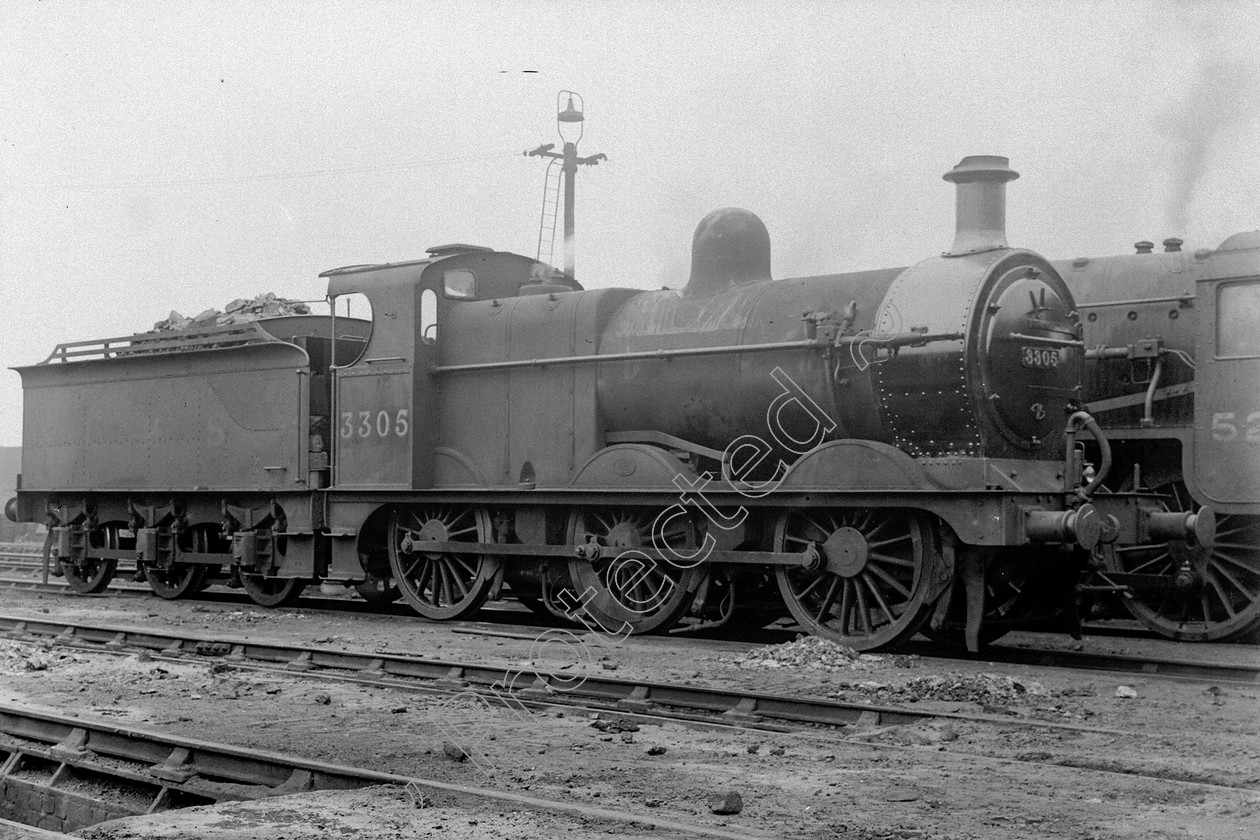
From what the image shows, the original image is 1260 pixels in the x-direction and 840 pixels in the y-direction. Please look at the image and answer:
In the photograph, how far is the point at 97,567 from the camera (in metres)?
17.0

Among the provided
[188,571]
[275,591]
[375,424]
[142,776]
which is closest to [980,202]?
[375,424]

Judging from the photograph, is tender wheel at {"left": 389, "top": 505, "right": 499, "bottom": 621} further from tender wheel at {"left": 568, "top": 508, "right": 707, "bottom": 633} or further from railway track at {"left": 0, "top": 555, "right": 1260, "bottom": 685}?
tender wheel at {"left": 568, "top": 508, "right": 707, "bottom": 633}

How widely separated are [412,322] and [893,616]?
5287 millimetres

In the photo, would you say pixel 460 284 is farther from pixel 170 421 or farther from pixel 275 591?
pixel 170 421

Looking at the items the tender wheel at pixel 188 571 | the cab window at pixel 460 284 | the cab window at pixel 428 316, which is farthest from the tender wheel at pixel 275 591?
the cab window at pixel 460 284

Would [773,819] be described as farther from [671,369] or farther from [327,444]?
[327,444]

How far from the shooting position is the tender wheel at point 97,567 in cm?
1672

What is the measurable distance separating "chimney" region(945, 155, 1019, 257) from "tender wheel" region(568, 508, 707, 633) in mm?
3071

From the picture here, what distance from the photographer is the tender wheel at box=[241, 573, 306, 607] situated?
48.0 feet

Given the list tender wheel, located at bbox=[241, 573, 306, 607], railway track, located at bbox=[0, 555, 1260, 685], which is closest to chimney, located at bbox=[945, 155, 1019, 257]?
railway track, located at bbox=[0, 555, 1260, 685]

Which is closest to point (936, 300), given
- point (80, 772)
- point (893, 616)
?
point (893, 616)

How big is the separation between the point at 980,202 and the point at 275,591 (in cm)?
861

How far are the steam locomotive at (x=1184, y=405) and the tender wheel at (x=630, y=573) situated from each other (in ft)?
11.2

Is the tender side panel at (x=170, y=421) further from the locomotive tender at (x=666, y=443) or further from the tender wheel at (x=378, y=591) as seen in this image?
the tender wheel at (x=378, y=591)
